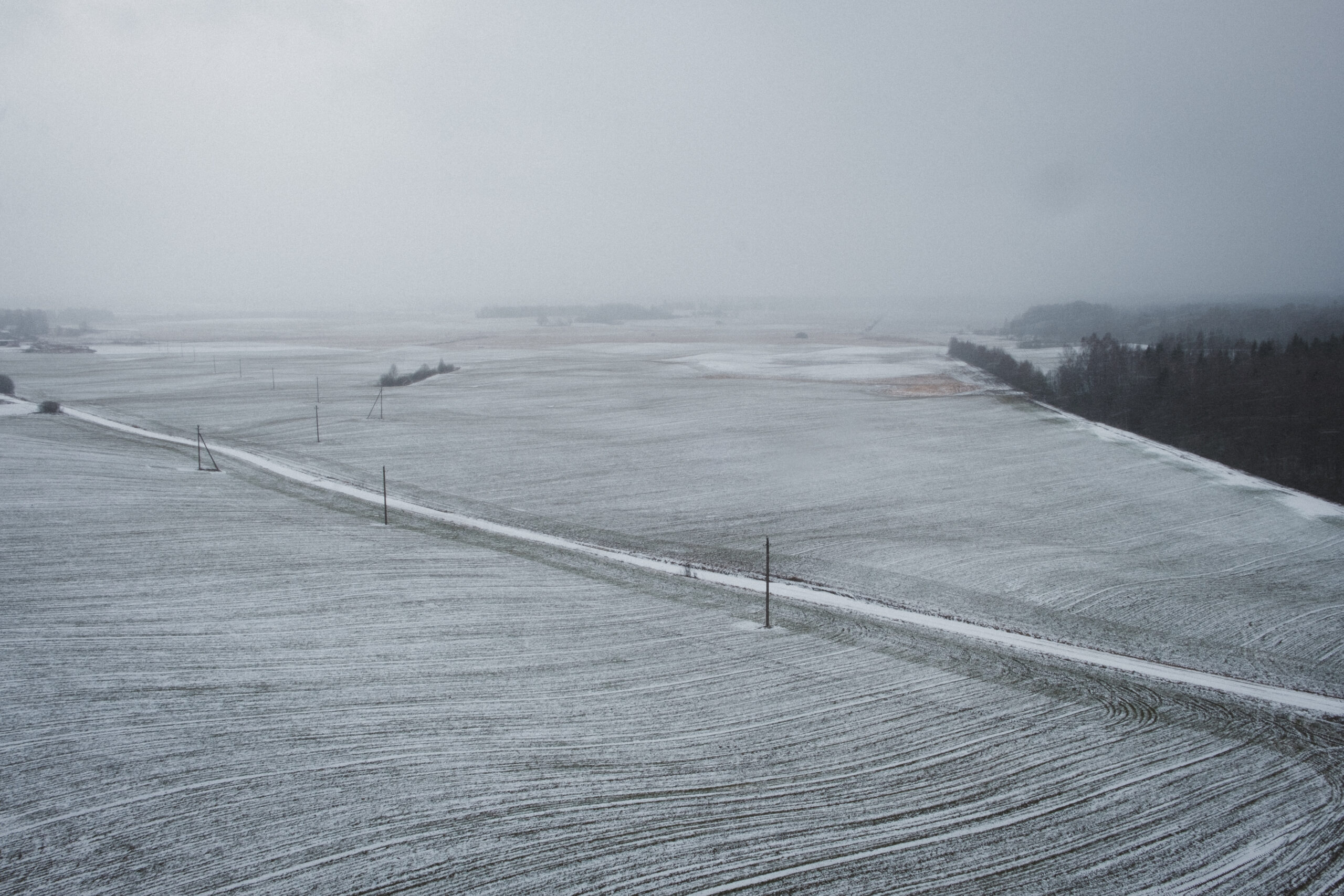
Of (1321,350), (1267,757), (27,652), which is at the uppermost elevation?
(1321,350)

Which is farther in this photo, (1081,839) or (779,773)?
(779,773)

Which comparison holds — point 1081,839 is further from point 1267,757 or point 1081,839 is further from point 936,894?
point 1267,757

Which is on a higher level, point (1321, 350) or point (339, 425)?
point (1321, 350)

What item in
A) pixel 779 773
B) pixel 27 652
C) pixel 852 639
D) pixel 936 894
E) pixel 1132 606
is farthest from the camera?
pixel 1132 606

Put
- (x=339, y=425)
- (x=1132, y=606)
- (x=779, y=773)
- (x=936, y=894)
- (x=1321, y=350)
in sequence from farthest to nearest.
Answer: (x=1321, y=350) < (x=339, y=425) < (x=1132, y=606) < (x=779, y=773) < (x=936, y=894)

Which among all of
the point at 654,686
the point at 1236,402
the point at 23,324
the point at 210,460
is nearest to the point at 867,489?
the point at 654,686

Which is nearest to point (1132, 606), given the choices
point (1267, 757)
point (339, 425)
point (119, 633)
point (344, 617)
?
point (1267, 757)

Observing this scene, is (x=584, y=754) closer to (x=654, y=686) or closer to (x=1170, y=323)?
(x=654, y=686)
